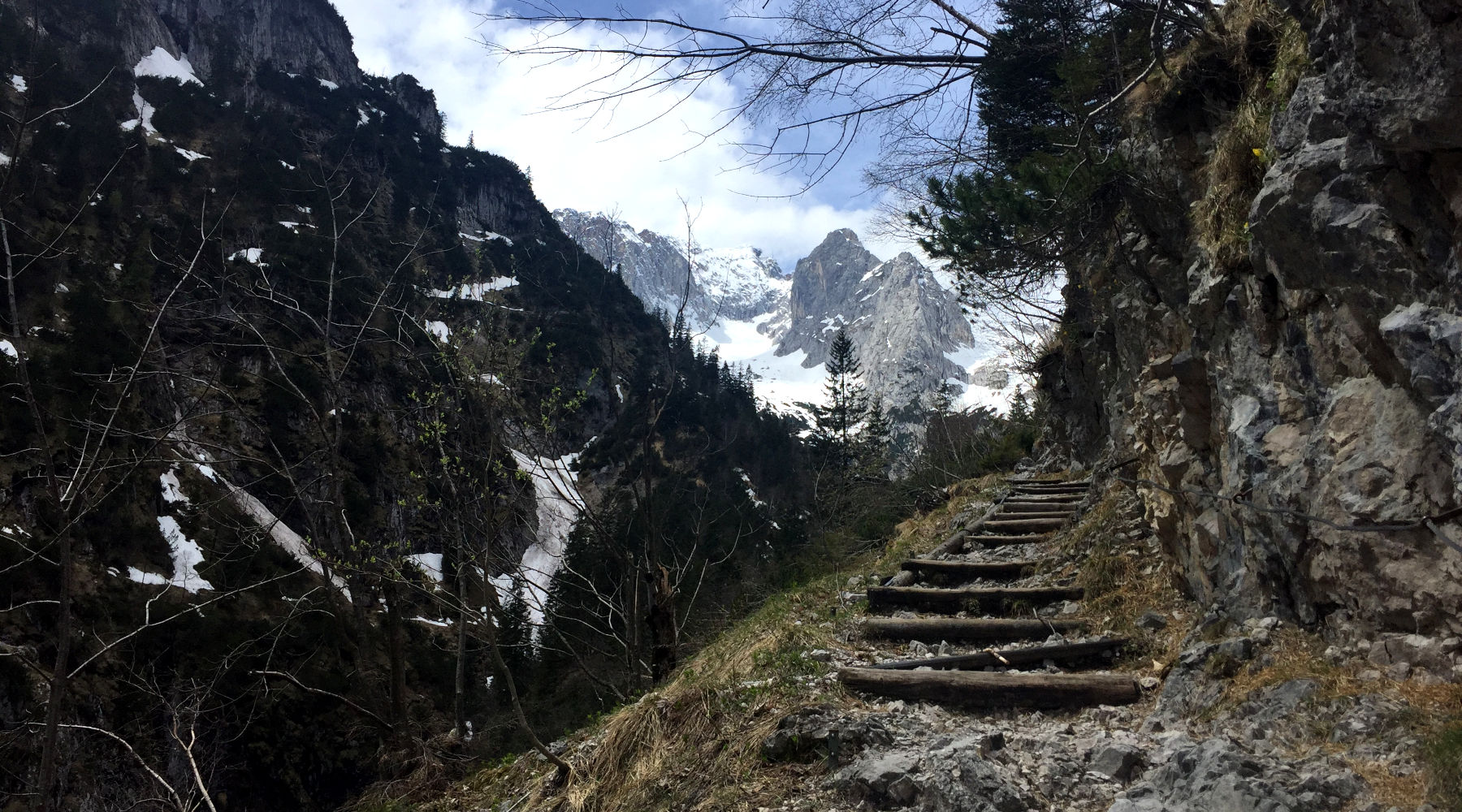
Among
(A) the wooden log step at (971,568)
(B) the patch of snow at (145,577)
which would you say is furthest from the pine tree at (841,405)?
(A) the wooden log step at (971,568)

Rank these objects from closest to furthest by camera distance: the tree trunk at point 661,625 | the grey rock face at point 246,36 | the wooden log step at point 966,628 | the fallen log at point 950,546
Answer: the wooden log step at point 966,628, the fallen log at point 950,546, the tree trunk at point 661,625, the grey rock face at point 246,36

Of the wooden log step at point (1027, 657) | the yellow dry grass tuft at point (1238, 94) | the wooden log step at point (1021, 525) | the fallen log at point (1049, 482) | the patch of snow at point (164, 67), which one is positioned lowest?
the wooden log step at point (1027, 657)

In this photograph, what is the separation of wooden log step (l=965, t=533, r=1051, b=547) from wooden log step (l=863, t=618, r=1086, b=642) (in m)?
2.95

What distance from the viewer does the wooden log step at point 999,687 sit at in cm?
357

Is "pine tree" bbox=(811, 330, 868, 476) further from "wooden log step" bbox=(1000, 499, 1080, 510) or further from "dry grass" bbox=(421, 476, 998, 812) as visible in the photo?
"dry grass" bbox=(421, 476, 998, 812)

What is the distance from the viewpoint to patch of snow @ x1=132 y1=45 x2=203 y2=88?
6412cm

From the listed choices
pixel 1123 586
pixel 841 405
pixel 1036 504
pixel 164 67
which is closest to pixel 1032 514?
pixel 1036 504

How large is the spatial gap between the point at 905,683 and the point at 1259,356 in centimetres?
244

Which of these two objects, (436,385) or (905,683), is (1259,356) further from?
(436,385)

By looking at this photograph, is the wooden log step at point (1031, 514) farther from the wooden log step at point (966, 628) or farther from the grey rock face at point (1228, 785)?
the grey rock face at point (1228, 785)

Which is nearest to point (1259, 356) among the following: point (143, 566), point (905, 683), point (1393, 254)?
point (1393, 254)

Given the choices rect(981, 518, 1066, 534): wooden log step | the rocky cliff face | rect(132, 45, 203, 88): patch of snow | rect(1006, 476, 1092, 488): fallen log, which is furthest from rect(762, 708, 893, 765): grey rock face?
rect(132, 45, 203, 88): patch of snow

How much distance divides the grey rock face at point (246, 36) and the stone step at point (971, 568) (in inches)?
3271

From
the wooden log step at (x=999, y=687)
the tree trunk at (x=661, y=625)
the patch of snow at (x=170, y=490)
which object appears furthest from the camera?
the patch of snow at (x=170, y=490)
